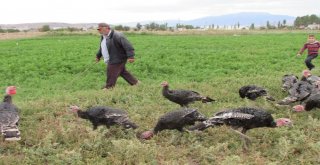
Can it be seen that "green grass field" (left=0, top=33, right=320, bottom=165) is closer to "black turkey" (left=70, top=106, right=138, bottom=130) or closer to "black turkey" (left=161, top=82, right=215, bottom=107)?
"black turkey" (left=70, top=106, right=138, bottom=130)

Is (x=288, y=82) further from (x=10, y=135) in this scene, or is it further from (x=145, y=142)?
(x=10, y=135)

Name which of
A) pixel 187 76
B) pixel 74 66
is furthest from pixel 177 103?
pixel 74 66

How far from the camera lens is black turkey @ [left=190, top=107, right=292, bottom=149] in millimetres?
8000

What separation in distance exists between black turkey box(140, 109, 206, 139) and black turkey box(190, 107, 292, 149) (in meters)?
0.17

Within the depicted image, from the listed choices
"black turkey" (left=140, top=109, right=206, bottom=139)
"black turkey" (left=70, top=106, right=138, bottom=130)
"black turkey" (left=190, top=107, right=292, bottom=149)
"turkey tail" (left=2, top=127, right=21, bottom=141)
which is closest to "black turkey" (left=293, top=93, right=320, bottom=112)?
"black turkey" (left=190, top=107, right=292, bottom=149)

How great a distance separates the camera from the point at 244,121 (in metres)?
8.05

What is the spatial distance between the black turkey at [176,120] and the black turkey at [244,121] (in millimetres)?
166

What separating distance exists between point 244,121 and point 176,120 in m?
1.28

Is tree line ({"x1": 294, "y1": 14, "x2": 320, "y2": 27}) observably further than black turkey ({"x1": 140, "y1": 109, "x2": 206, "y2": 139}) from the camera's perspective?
Yes

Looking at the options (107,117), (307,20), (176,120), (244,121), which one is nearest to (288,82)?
(244,121)

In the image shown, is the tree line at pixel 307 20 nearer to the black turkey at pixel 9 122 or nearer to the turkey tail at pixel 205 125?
the turkey tail at pixel 205 125

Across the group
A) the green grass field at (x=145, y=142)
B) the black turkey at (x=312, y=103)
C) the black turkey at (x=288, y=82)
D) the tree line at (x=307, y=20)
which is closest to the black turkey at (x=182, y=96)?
the green grass field at (x=145, y=142)

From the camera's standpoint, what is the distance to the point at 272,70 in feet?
67.1

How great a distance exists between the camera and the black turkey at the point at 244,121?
8.00 meters
